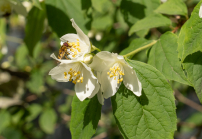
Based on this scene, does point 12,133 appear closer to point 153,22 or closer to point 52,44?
point 52,44

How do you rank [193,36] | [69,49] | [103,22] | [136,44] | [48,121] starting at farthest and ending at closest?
1. [48,121]
2. [103,22]
3. [136,44]
4. [69,49]
5. [193,36]

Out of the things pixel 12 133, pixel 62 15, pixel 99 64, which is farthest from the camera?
pixel 12 133

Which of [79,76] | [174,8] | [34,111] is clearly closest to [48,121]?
[34,111]

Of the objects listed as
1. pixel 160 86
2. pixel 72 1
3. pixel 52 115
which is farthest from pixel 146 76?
pixel 52 115

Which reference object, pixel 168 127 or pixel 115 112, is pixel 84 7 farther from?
pixel 168 127

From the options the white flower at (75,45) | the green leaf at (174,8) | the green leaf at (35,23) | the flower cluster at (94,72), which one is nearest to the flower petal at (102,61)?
the flower cluster at (94,72)

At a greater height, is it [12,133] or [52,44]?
[52,44]

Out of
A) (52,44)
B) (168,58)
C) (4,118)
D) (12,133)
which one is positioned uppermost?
(168,58)
